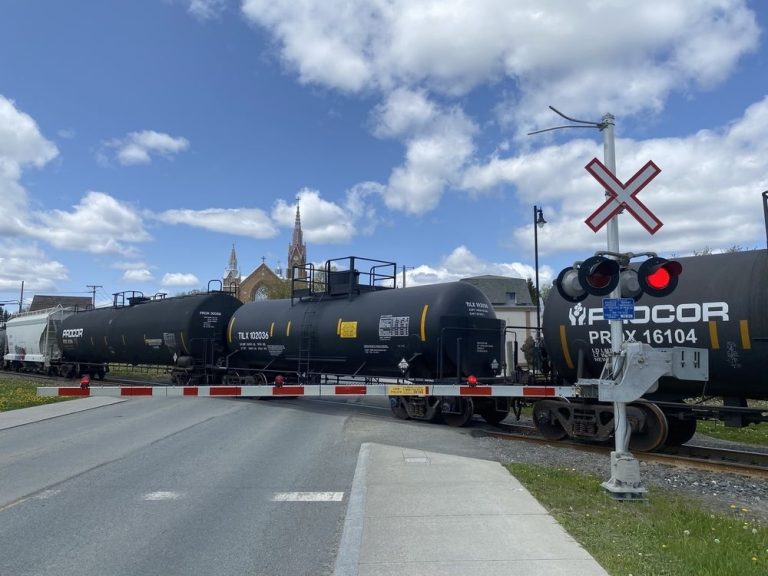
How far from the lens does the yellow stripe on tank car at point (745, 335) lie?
8.42 m

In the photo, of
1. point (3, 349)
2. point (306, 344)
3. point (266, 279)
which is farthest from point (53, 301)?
point (306, 344)

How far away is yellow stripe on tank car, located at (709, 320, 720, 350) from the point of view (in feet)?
28.6

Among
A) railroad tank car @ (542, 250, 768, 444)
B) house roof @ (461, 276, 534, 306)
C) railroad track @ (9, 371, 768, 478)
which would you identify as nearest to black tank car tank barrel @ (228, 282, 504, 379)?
railroad track @ (9, 371, 768, 478)

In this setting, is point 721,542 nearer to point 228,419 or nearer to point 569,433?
point 569,433

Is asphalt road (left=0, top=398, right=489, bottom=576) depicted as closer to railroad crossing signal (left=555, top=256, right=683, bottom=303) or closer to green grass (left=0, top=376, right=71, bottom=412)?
railroad crossing signal (left=555, top=256, right=683, bottom=303)

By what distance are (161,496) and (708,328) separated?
25.5 feet

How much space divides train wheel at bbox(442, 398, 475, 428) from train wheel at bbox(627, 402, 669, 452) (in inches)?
→ 137

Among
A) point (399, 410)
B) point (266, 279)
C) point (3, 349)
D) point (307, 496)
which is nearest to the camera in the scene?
point (307, 496)

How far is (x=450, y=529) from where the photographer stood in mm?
5223

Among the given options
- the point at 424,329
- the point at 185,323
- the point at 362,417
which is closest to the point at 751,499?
the point at 424,329

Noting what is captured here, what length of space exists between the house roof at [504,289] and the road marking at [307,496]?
157ft

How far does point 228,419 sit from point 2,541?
28.2ft

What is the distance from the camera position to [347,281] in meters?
16.2

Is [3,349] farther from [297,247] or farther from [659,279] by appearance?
[297,247]
